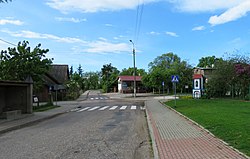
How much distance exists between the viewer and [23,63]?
23250 millimetres

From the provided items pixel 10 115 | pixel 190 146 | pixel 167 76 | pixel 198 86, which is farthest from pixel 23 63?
pixel 167 76

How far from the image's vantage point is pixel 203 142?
8.63 meters

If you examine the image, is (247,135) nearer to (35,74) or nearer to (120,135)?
(120,135)

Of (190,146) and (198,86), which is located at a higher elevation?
(198,86)

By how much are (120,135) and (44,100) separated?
3690 cm

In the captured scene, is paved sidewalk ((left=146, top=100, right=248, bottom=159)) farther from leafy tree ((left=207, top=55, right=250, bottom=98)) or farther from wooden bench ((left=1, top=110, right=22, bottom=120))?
leafy tree ((left=207, top=55, right=250, bottom=98))

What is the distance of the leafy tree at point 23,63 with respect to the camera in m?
23.0

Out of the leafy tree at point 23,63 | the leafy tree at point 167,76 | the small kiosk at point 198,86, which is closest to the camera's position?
the leafy tree at point 23,63

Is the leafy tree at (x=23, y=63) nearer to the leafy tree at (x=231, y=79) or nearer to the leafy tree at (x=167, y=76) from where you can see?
the leafy tree at (x=231, y=79)

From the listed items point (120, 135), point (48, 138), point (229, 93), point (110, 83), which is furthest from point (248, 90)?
point (110, 83)

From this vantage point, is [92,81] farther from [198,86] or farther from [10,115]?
[10,115]

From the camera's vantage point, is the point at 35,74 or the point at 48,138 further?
the point at 35,74

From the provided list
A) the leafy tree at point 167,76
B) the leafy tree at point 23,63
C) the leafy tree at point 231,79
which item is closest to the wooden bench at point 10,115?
the leafy tree at point 23,63

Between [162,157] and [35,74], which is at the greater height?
[35,74]
